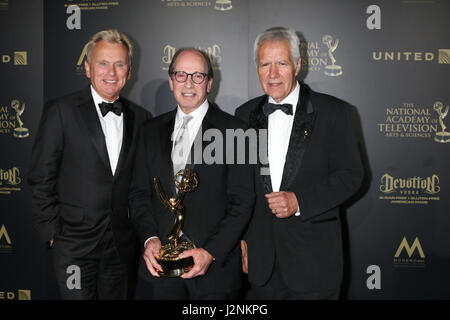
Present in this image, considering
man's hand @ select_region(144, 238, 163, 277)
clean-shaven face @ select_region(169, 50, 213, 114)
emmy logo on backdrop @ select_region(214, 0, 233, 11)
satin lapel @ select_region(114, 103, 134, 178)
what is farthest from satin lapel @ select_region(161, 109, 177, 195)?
emmy logo on backdrop @ select_region(214, 0, 233, 11)

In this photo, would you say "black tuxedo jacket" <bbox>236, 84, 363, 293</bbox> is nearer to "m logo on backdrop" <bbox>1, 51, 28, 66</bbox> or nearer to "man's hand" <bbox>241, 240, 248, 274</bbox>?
"man's hand" <bbox>241, 240, 248, 274</bbox>

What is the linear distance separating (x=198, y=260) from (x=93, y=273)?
37.7 inches

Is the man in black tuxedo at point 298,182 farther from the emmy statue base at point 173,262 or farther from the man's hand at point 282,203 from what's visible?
the emmy statue base at point 173,262

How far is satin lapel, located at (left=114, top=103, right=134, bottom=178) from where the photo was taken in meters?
2.57

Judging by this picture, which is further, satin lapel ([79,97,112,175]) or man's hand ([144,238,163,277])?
satin lapel ([79,97,112,175])

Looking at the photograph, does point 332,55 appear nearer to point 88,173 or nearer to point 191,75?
point 191,75

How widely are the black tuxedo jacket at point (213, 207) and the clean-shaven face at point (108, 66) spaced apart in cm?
57

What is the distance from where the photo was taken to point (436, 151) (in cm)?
342

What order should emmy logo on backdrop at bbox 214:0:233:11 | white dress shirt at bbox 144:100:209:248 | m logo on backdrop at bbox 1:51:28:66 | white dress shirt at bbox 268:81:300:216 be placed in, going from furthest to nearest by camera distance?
m logo on backdrop at bbox 1:51:28:66 → emmy logo on backdrop at bbox 214:0:233:11 → white dress shirt at bbox 268:81:300:216 → white dress shirt at bbox 144:100:209:248

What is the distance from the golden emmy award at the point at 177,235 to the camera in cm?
199

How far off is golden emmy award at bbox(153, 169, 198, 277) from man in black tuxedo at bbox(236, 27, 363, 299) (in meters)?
0.42

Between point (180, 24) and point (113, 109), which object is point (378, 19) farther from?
point (113, 109)

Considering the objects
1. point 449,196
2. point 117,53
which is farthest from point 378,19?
point 117,53

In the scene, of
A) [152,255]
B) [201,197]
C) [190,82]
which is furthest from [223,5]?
[152,255]
